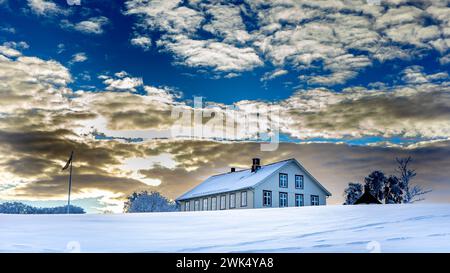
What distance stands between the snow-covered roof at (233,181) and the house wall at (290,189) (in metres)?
0.52

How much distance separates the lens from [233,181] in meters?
52.0

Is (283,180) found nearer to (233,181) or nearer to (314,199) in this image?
(314,199)

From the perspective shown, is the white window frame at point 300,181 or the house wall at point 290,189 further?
Result: the white window frame at point 300,181

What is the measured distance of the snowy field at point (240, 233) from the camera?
453 centimetres

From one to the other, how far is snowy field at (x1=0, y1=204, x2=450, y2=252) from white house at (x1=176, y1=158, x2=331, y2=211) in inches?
1581

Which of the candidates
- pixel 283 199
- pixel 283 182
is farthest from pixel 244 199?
pixel 283 182

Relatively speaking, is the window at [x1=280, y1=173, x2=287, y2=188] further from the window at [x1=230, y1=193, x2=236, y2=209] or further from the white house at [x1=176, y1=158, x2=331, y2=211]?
the window at [x1=230, y1=193, x2=236, y2=209]

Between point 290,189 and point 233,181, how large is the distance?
5951mm

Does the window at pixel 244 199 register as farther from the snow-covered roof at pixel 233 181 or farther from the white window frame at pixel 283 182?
the white window frame at pixel 283 182

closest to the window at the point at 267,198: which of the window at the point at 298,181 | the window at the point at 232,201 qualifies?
the window at the point at 232,201

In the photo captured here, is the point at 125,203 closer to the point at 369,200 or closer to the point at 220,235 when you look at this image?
the point at 369,200

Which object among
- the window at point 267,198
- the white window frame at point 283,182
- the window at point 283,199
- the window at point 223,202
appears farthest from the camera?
the window at point 223,202
